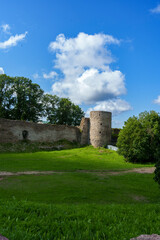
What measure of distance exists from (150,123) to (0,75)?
28641mm

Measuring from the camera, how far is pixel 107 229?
3125 mm

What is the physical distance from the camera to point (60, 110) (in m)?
43.5

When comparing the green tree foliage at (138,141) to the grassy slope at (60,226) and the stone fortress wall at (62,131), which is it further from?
the grassy slope at (60,226)

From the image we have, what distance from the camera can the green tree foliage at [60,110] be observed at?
4220 centimetres

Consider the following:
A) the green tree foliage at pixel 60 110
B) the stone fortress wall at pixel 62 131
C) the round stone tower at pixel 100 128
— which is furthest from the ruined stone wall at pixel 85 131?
the green tree foliage at pixel 60 110

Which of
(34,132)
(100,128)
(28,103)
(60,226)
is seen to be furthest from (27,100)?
(60,226)

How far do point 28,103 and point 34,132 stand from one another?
27.7 ft

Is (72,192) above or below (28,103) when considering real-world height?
below

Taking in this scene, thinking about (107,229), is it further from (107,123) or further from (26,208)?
(107,123)

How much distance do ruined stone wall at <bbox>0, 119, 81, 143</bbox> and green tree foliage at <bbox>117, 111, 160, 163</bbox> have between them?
1342cm

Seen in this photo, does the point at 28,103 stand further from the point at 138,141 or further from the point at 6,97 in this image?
the point at 138,141

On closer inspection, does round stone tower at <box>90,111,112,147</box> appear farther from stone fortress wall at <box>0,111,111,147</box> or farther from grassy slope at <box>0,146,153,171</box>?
grassy slope at <box>0,146,153,171</box>

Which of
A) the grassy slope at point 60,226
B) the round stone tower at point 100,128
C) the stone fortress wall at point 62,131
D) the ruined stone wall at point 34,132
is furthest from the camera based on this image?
the round stone tower at point 100,128

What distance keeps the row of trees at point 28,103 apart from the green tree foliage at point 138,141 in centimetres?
2081
